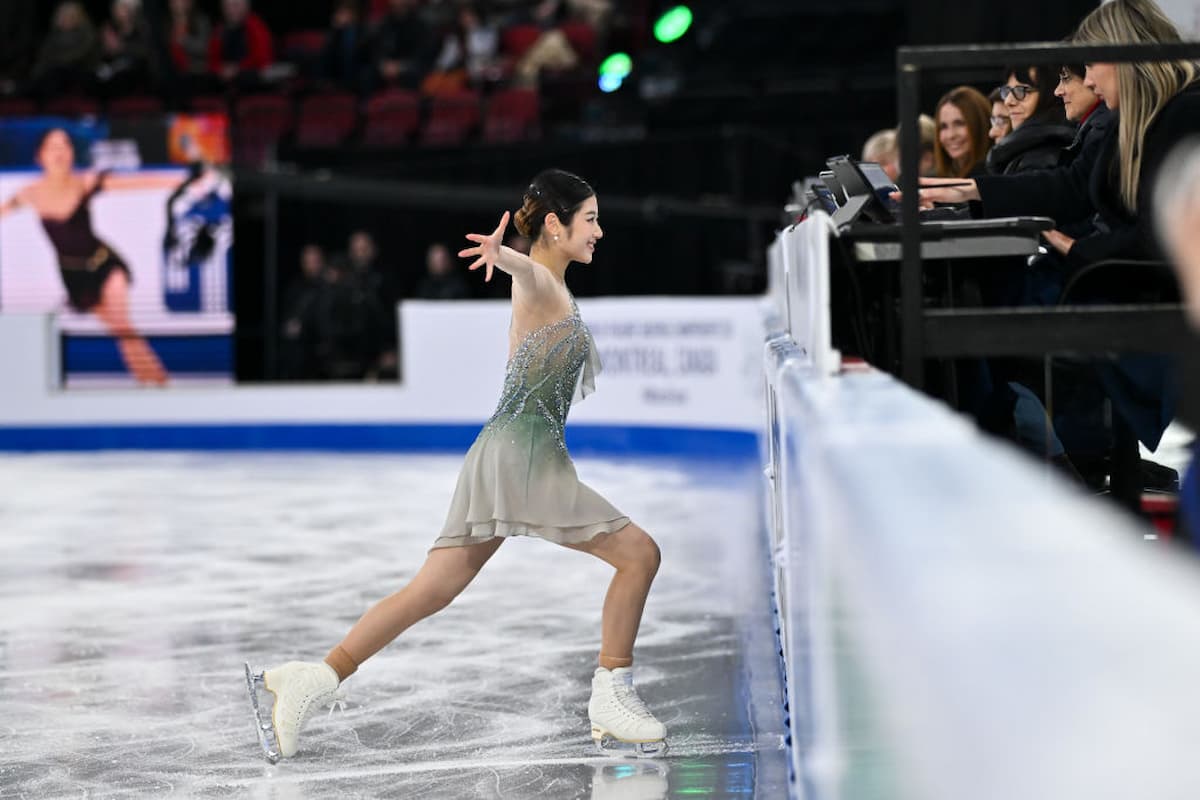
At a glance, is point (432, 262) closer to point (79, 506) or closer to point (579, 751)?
point (79, 506)

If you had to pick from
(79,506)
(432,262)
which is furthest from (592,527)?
(432,262)

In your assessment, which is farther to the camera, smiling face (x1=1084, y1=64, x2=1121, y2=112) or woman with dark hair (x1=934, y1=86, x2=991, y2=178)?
woman with dark hair (x1=934, y1=86, x2=991, y2=178)

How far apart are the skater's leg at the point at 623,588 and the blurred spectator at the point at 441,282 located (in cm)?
1054

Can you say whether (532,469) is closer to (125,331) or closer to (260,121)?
(125,331)

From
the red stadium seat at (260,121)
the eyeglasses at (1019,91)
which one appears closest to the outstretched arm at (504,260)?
the eyeglasses at (1019,91)

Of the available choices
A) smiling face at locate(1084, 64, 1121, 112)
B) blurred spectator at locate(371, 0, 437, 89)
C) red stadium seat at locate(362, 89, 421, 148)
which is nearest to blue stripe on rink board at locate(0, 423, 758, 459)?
red stadium seat at locate(362, 89, 421, 148)

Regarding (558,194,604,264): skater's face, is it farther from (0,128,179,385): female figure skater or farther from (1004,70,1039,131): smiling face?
(0,128,179,385): female figure skater

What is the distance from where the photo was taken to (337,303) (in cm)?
1436

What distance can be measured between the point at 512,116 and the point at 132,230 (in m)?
3.61

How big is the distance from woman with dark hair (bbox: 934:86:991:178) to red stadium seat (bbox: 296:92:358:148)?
38.0ft

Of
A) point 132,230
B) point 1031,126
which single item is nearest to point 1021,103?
point 1031,126

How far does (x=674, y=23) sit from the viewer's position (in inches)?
570

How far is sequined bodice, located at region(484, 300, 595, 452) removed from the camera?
3.85 meters

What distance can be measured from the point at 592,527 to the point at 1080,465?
56.7 inches
